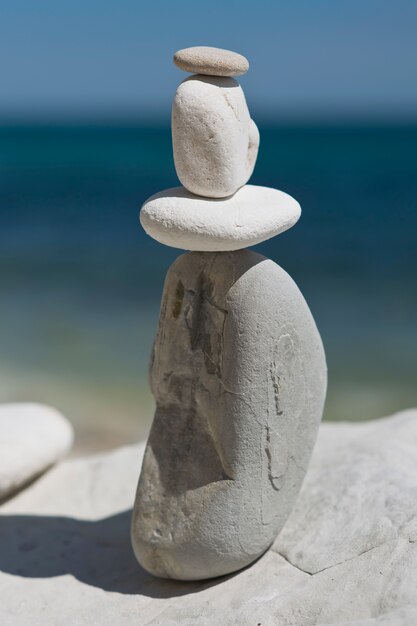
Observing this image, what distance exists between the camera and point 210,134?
10.4 feet

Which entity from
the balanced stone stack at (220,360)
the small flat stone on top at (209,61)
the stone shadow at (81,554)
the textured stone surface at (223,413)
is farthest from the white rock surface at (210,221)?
the stone shadow at (81,554)

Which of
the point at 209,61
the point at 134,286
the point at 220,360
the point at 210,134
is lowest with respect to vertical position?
the point at 134,286

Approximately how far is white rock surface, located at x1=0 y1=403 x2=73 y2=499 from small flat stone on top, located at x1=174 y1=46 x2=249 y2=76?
2.73m

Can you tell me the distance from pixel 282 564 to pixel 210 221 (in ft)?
4.95

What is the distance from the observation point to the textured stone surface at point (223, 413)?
11.1ft

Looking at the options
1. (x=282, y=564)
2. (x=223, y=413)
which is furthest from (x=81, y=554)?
(x=223, y=413)

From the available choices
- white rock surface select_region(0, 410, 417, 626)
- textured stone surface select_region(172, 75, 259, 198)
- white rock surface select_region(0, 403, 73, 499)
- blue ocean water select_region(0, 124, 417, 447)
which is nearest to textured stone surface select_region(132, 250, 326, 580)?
white rock surface select_region(0, 410, 417, 626)

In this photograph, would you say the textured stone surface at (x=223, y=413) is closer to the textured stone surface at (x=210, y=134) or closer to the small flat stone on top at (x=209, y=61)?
the textured stone surface at (x=210, y=134)

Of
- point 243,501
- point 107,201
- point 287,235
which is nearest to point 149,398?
point 243,501

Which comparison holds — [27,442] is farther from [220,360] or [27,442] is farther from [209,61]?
[209,61]

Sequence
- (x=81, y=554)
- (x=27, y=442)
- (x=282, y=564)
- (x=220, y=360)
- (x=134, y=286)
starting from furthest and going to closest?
1. (x=134, y=286)
2. (x=27, y=442)
3. (x=81, y=554)
4. (x=282, y=564)
5. (x=220, y=360)

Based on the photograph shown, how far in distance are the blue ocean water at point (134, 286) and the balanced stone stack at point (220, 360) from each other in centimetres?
356

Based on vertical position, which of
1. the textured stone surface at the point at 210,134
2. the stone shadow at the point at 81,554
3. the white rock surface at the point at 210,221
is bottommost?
the stone shadow at the point at 81,554

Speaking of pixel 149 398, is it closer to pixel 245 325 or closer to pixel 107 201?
pixel 245 325
